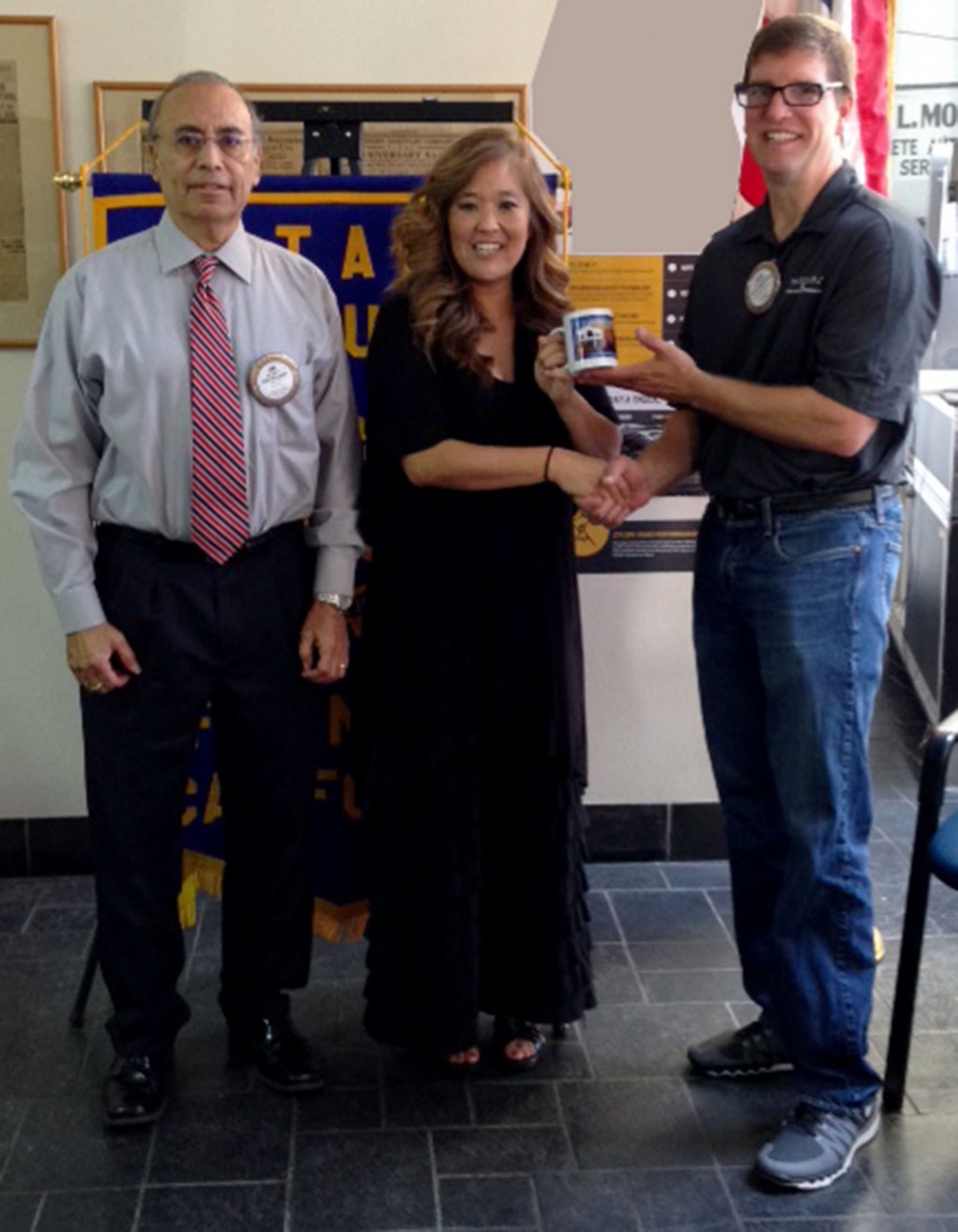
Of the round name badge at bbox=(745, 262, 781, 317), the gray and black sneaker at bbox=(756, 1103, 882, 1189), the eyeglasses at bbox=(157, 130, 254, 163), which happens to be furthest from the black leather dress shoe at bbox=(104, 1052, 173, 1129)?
the round name badge at bbox=(745, 262, 781, 317)

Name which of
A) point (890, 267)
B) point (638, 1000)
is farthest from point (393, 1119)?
point (890, 267)

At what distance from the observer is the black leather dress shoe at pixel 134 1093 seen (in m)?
2.51

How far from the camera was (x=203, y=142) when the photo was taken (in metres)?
2.31

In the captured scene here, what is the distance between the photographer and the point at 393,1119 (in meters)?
2.54

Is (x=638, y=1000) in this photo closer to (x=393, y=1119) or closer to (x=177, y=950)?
(x=393, y=1119)

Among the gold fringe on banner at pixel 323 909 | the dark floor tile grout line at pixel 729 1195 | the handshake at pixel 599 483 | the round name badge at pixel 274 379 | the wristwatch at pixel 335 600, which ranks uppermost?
the round name badge at pixel 274 379

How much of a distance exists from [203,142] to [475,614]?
0.82m

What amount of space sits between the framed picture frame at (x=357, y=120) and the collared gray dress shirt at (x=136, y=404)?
48 cm

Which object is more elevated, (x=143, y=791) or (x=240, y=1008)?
(x=143, y=791)

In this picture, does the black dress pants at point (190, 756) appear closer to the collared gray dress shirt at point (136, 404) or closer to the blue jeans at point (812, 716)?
the collared gray dress shirt at point (136, 404)

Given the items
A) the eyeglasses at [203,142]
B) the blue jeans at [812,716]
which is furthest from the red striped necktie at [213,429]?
the blue jeans at [812,716]

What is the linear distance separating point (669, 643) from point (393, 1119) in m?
1.36

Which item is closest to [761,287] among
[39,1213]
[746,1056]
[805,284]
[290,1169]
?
[805,284]

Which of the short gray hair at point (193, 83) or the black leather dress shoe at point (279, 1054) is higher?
the short gray hair at point (193, 83)
